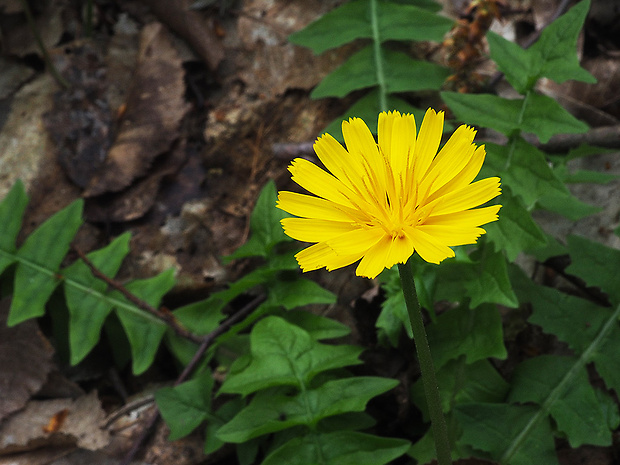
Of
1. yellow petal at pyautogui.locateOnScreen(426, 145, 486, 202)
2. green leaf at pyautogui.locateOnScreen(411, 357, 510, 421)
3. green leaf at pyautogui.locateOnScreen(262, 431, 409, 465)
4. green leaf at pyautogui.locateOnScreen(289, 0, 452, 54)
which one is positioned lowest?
green leaf at pyautogui.locateOnScreen(262, 431, 409, 465)

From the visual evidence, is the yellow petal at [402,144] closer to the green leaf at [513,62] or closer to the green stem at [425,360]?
the green stem at [425,360]

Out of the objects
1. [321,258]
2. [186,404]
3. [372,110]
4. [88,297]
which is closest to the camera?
[321,258]

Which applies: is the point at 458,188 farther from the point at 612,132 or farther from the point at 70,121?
the point at 70,121

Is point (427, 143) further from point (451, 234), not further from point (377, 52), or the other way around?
point (377, 52)

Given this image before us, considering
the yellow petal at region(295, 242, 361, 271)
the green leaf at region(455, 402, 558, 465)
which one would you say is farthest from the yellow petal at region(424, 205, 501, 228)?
the green leaf at region(455, 402, 558, 465)

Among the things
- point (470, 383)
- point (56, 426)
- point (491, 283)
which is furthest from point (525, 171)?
point (56, 426)

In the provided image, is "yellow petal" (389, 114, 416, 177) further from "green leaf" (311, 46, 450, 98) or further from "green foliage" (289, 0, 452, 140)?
"green leaf" (311, 46, 450, 98)
